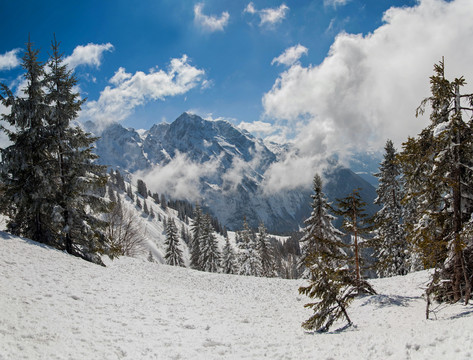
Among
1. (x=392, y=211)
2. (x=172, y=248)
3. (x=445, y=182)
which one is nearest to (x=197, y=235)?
(x=172, y=248)

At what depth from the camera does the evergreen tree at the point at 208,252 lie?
44.2 m

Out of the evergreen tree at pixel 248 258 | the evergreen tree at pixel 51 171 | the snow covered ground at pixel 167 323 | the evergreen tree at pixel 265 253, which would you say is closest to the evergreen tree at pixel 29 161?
the evergreen tree at pixel 51 171

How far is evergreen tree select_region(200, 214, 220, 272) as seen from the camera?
44.2m

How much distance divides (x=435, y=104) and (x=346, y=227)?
8646 millimetres

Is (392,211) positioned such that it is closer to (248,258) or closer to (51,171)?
(248,258)

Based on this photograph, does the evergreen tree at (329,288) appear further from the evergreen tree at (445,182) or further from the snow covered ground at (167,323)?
the evergreen tree at (445,182)

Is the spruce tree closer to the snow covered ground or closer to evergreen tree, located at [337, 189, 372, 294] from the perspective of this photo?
the snow covered ground

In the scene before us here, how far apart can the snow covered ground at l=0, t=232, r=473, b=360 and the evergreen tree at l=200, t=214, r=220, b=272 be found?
85.0ft

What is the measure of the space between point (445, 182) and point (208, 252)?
126 ft

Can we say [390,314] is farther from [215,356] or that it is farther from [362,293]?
[215,356]

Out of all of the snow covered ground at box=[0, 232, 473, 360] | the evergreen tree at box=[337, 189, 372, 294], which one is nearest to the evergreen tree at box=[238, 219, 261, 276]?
the snow covered ground at box=[0, 232, 473, 360]

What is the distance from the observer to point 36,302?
9.88 meters

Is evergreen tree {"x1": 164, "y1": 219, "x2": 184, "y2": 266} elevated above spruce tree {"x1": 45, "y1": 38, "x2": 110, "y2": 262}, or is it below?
below

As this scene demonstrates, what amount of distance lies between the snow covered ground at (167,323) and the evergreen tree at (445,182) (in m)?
1.57
